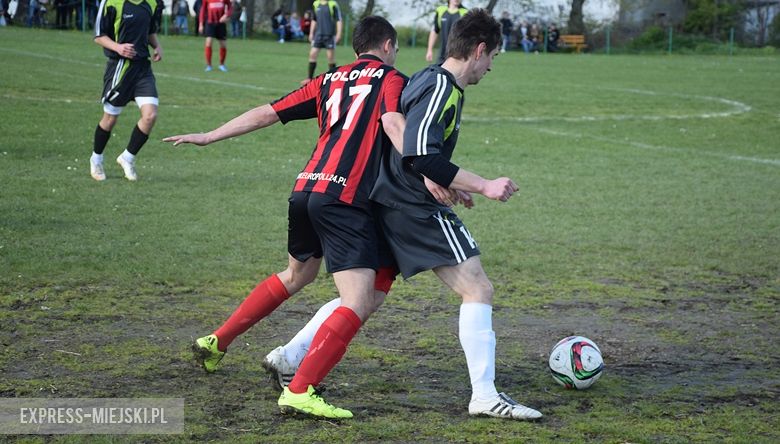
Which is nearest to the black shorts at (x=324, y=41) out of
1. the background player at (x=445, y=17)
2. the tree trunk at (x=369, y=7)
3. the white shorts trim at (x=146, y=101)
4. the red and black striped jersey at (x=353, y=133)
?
the background player at (x=445, y=17)

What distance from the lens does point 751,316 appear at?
6.96 meters

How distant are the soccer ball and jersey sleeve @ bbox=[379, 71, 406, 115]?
156 centimetres

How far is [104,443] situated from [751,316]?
445cm


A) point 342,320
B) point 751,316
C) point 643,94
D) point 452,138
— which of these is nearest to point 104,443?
point 342,320

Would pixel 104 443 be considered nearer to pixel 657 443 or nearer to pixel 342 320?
pixel 342 320

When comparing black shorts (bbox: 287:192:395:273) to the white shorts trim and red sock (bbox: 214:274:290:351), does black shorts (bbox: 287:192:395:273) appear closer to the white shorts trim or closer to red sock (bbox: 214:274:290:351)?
red sock (bbox: 214:274:290:351)

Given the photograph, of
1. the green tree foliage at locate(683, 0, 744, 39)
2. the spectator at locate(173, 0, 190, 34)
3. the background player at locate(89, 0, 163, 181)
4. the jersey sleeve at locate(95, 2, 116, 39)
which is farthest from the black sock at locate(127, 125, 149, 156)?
the green tree foliage at locate(683, 0, 744, 39)

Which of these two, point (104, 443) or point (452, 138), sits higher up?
point (452, 138)

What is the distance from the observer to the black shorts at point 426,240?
4.91 metres

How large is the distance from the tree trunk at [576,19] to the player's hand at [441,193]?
51.0 meters

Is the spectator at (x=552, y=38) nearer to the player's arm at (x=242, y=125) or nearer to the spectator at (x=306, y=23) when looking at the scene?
the spectator at (x=306, y=23)

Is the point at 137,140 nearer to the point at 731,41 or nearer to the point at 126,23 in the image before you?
the point at 126,23

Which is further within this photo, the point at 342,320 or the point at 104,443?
the point at 342,320

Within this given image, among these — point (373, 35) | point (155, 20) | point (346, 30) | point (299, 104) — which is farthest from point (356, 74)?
point (346, 30)
